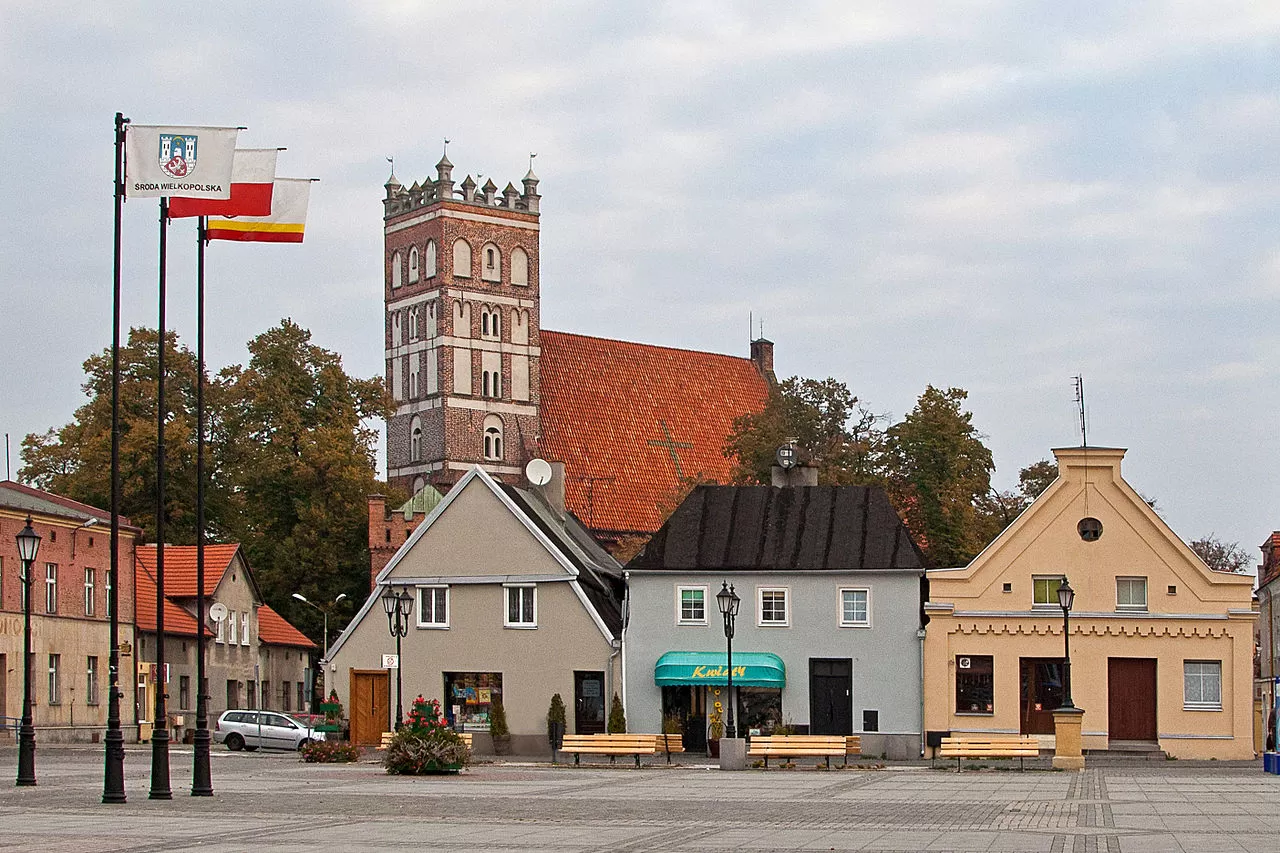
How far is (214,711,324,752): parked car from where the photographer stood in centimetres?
6266

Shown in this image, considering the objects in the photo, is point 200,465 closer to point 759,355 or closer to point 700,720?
point 700,720

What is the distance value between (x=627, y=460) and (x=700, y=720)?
60.1 m

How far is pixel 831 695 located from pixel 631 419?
208 ft

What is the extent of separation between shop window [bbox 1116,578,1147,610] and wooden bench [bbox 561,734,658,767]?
1470cm

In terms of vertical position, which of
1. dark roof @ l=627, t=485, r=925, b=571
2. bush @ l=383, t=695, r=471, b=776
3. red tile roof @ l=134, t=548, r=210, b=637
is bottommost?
bush @ l=383, t=695, r=471, b=776

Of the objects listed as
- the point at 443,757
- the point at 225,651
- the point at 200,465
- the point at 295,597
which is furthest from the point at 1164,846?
the point at 295,597

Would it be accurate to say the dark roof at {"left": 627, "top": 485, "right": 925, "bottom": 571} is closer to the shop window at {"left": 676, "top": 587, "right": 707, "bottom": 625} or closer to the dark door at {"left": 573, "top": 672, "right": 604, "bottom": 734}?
the shop window at {"left": 676, "top": 587, "right": 707, "bottom": 625}

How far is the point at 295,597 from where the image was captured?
8444 cm

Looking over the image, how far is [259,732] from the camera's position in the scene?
62.7 meters

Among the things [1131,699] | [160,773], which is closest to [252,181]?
[160,773]

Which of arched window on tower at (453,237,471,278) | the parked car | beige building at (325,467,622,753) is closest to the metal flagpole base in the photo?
beige building at (325,467,622,753)

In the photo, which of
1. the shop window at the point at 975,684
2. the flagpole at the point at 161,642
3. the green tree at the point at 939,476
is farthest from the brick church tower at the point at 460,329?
the flagpole at the point at 161,642

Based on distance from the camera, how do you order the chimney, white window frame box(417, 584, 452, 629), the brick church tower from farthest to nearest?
1. the chimney
2. the brick church tower
3. white window frame box(417, 584, 452, 629)

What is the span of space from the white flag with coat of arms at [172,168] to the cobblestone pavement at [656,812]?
30.0 feet
